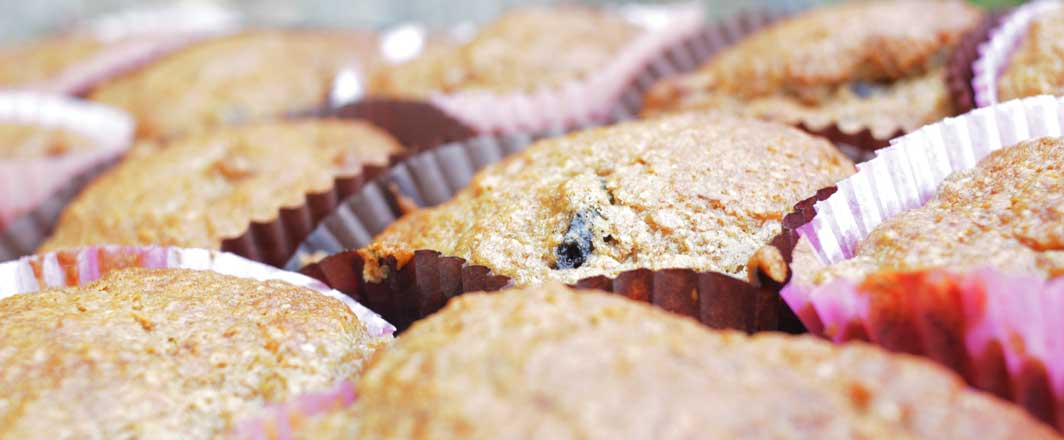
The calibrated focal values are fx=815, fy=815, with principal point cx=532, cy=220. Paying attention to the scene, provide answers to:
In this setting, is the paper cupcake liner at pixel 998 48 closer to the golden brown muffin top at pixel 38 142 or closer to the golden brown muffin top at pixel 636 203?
the golden brown muffin top at pixel 636 203

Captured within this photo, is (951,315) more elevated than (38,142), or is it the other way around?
(38,142)

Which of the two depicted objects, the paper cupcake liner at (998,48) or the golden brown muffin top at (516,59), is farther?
the golden brown muffin top at (516,59)

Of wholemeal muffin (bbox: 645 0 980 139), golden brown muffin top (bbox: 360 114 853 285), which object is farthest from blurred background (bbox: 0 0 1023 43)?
golden brown muffin top (bbox: 360 114 853 285)

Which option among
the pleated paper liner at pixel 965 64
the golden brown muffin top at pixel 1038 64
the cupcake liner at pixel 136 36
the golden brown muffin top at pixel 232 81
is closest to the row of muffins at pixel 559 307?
the pleated paper liner at pixel 965 64

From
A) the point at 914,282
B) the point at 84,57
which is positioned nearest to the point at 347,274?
the point at 914,282

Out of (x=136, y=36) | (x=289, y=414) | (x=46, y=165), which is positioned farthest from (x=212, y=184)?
(x=136, y=36)

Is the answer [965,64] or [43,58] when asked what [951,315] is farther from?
[43,58]
